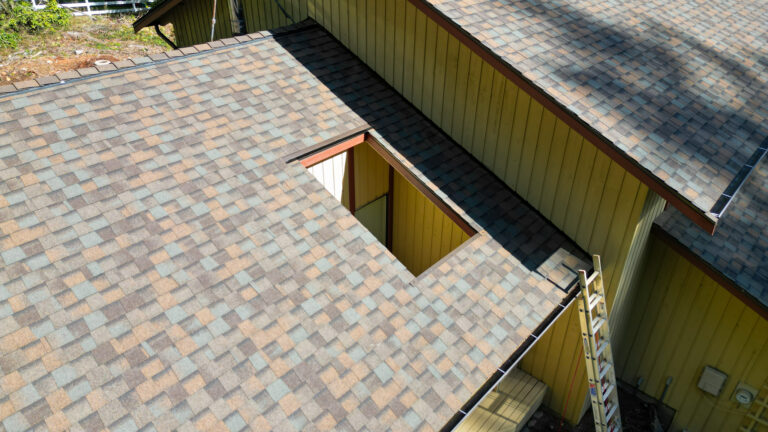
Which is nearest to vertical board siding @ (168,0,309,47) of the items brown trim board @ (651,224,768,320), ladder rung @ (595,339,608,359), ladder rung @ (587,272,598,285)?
ladder rung @ (587,272,598,285)

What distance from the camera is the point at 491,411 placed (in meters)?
8.75

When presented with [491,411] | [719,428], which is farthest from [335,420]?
[719,428]

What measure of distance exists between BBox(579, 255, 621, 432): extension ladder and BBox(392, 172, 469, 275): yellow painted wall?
2.38m

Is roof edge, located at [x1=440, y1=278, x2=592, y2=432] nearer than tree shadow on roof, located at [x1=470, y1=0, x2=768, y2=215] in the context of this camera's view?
Yes

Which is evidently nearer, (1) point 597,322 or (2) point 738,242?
(1) point 597,322

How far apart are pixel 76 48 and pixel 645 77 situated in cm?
2128

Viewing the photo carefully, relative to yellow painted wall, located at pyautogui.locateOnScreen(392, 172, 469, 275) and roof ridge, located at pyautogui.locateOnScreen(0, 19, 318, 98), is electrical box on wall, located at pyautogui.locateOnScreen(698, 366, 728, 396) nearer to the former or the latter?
yellow painted wall, located at pyautogui.locateOnScreen(392, 172, 469, 275)

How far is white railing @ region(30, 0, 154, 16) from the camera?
24.3 meters

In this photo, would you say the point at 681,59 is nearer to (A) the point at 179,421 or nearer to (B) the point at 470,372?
(B) the point at 470,372

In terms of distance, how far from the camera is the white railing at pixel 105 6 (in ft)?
79.8

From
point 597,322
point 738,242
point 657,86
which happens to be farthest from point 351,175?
point 738,242

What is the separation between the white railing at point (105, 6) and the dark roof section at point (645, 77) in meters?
22.7

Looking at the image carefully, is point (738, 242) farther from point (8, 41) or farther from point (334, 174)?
point (8, 41)

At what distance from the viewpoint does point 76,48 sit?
69.6 feet
